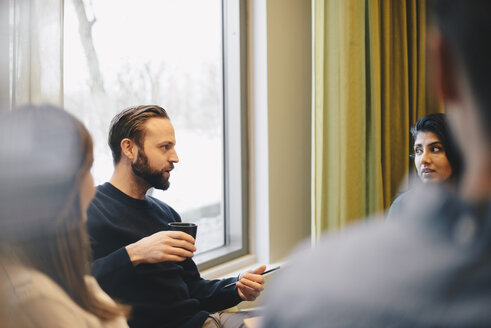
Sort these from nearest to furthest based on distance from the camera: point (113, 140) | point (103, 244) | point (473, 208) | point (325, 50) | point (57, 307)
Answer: point (473, 208), point (57, 307), point (103, 244), point (113, 140), point (325, 50)

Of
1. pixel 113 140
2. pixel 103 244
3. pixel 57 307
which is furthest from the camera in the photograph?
pixel 113 140

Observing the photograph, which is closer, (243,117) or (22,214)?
(22,214)

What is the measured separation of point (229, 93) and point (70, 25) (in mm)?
993

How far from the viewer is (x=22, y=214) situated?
702 millimetres

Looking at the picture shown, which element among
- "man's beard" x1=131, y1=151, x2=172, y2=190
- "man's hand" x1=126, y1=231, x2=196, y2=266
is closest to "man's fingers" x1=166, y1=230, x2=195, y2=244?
"man's hand" x1=126, y1=231, x2=196, y2=266

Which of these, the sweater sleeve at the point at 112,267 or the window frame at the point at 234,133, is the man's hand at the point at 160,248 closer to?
the sweater sleeve at the point at 112,267

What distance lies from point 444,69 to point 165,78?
5.34 ft

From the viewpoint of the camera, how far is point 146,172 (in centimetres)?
130

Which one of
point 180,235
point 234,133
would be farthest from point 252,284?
point 234,133

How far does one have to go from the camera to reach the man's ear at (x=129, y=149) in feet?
4.21

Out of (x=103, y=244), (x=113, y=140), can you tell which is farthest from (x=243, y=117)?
(x=103, y=244)

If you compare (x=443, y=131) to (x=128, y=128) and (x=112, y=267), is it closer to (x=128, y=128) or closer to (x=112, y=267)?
(x=128, y=128)

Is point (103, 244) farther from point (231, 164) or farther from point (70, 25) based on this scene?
point (231, 164)

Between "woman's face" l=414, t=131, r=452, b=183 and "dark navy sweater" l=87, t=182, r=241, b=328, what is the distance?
37.6 inches
